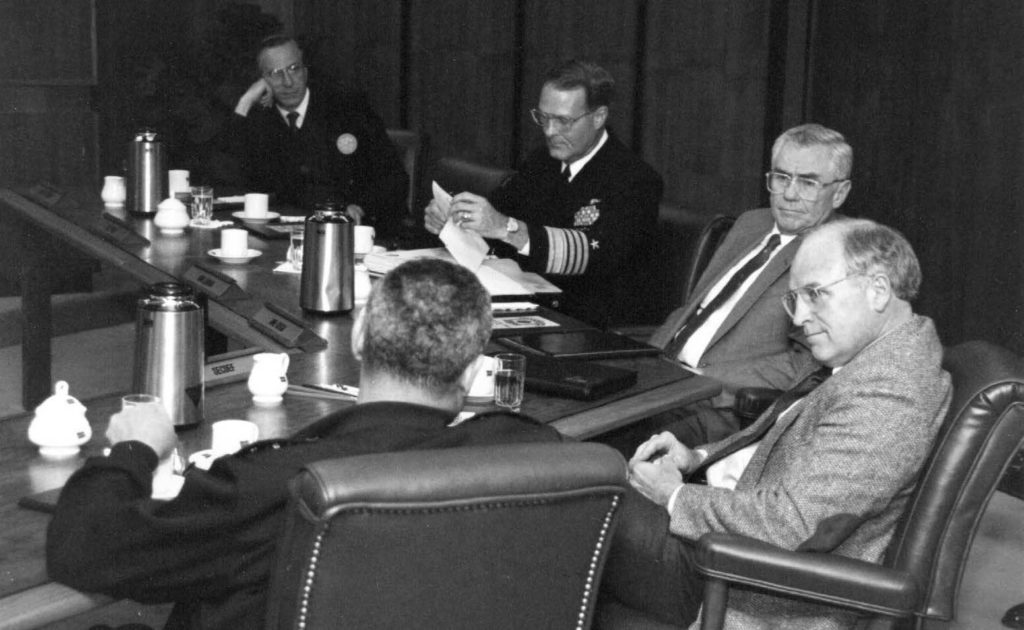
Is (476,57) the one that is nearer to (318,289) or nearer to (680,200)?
(680,200)

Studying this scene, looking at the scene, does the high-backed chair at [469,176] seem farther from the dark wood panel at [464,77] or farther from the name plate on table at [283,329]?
the name plate on table at [283,329]

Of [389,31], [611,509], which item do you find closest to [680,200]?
[389,31]

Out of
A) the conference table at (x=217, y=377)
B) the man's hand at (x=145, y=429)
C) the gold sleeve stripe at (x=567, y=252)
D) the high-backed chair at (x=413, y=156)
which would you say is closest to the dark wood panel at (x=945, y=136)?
the gold sleeve stripe at (x=567, y=252)

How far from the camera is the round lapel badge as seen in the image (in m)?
5.43

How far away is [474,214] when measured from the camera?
388cm

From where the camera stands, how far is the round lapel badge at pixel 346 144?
5430mm

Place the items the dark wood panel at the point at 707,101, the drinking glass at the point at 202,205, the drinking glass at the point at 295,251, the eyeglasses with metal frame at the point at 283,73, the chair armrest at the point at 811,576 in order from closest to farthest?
the chair armrest at the point at 811,576 < the drinking glass at the point at 295,251 < the drinking glass at the point at 202,205 < the dark wood panel at the point at 707,101 < the eyeglasses with metal frame at the point at 283,73

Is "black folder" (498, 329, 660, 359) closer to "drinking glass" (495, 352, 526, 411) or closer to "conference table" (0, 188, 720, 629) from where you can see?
"conference table" (0, 188, 720, 629)

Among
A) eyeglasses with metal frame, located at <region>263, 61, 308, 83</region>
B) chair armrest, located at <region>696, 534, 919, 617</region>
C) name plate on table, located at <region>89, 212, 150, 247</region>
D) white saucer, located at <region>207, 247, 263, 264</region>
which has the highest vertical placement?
eyeglasses with metal frame, located at <region>263, 61, 308, 83</region>

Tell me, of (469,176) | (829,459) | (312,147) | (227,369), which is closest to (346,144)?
(312,147)

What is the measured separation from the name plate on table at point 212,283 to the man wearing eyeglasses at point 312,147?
5.60ft

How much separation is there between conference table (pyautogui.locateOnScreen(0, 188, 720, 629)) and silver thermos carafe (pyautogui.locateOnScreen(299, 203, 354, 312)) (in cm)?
4

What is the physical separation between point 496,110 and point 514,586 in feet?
16.9

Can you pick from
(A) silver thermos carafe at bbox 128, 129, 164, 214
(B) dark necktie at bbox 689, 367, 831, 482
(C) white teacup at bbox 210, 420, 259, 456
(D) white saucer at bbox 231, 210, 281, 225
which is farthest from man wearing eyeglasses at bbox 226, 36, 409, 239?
(C) white teacup at bbox 210, 420, 259, 456
